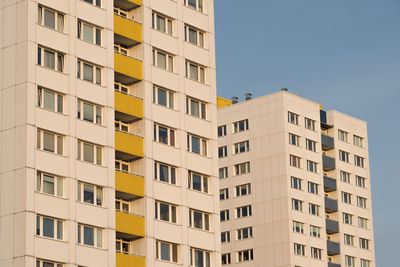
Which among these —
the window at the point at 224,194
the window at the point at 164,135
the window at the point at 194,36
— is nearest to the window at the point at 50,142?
the window at the point at 164,135

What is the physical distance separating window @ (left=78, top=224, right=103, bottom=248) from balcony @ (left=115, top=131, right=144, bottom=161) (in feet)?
25.5

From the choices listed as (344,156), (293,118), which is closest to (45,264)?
(293,118)

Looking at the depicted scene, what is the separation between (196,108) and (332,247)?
50.5 metres

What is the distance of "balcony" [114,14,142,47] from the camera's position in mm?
84250

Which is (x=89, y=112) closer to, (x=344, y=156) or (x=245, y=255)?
(x=245, y=255)

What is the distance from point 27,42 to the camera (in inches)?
2931

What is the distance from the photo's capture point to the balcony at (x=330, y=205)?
442 feet

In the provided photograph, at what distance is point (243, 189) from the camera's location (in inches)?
5295

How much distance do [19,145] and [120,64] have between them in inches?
562

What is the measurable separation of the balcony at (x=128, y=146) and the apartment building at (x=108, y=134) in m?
0.12

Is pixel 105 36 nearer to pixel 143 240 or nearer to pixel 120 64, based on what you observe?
pixel 120 64

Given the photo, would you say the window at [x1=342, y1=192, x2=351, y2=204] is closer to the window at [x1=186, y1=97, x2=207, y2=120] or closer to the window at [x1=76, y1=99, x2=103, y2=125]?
the window at [x1=186, y1=97, x2=207, y2=120]

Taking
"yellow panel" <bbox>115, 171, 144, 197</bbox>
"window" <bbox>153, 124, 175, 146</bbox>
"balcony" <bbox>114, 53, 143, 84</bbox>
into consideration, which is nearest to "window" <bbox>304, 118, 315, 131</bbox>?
"window" <bbox>153, 124, 175, 146</bbox>

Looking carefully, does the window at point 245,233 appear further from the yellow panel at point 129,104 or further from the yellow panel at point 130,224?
the yellow panel at point 130,224
